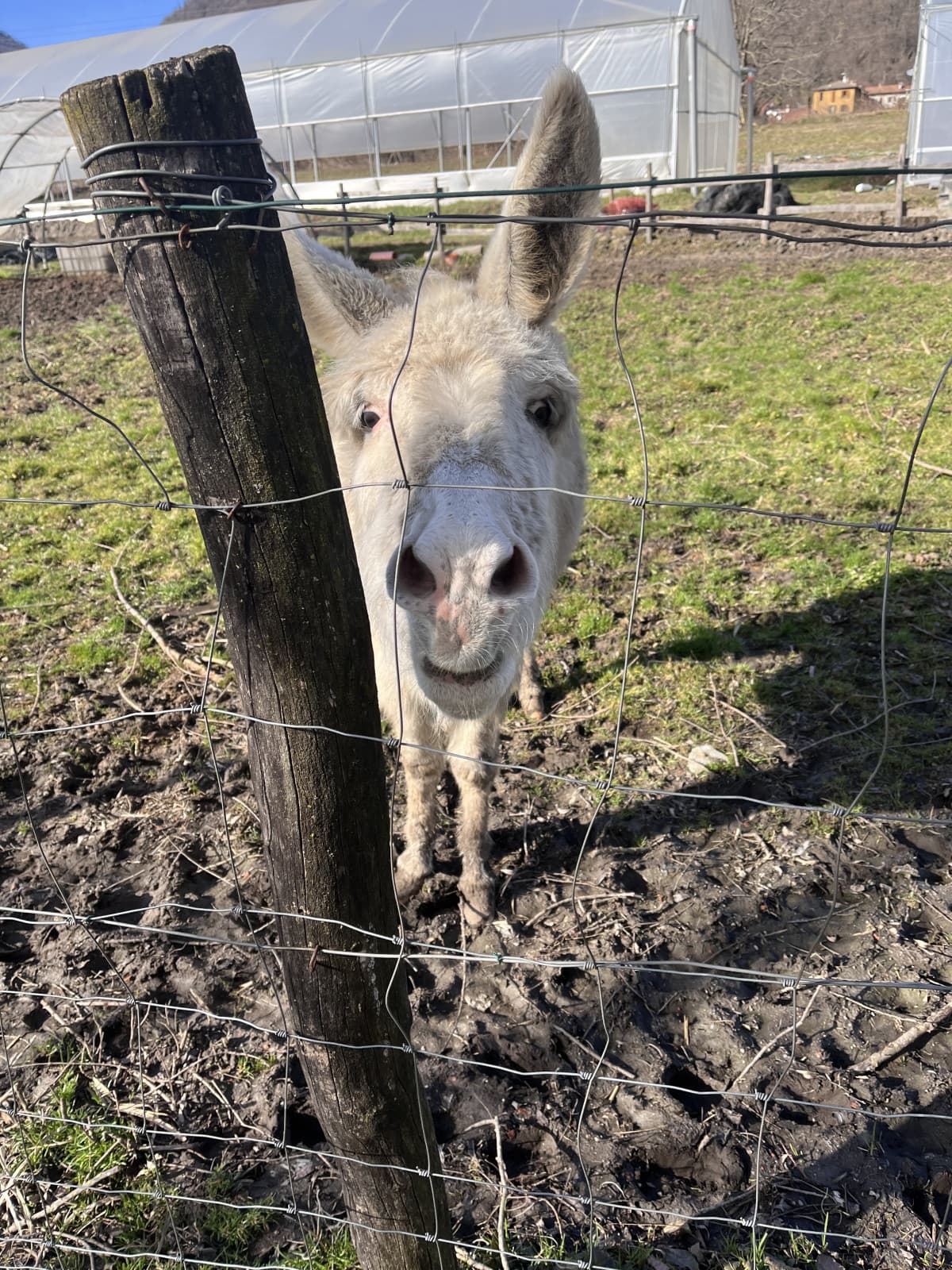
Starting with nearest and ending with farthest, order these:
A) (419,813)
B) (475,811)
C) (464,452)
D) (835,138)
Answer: (464,452)
(475,811)
(419,813)
(835,138)

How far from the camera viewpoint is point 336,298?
3.16 m

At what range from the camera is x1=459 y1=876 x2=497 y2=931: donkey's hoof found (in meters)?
3.28

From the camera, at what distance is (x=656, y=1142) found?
248cm

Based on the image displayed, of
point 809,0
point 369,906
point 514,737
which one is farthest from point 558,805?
point 809,0

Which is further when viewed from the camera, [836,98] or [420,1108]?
[836,98]

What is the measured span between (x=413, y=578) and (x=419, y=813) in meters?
1.75

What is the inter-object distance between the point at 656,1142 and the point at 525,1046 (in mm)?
490

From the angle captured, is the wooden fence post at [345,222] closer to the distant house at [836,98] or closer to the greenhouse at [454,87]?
the greenhouse at [454,87]

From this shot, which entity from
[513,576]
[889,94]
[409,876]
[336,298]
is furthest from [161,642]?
[889,94]

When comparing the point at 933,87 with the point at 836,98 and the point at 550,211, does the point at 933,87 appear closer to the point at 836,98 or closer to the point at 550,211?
the point at 550,211

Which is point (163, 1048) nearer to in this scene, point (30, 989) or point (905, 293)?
point (30, 989)

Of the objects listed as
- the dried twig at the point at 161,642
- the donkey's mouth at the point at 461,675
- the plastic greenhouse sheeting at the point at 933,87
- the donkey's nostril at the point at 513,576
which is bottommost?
the dried twig at the point at 161,642

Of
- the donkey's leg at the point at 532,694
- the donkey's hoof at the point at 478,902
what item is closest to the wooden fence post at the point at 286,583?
the donkey's hoof at the point at 478,902

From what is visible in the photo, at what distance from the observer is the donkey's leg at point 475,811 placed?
3.33m
